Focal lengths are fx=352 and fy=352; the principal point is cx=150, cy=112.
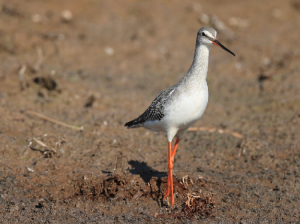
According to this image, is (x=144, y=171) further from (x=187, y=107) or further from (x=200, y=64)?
(x=200, y=64)

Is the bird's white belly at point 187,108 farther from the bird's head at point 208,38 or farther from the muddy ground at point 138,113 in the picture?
the muddy ground at point 138,113

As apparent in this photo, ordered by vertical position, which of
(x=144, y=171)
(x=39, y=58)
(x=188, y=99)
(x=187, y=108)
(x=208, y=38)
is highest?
(x=39, y=58)

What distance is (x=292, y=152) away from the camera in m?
7.41

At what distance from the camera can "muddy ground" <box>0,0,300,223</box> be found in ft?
18.5

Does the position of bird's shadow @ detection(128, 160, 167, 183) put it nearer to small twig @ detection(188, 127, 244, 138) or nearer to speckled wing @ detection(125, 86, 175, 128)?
speckled wing @ detection(125, 86, 175, 128)

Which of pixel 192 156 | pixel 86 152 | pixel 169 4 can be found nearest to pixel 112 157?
pixel 86 152

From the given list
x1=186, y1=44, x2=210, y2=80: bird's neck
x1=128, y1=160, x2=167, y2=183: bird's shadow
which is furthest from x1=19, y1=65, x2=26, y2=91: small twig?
x1=186, y1=44, x2=210, y2=80: bird's neck

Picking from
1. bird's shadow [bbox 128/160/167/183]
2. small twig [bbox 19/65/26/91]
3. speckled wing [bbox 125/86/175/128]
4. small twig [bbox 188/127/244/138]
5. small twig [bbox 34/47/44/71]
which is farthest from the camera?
small twig [bbox 34/47/44/71]

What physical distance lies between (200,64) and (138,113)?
415 centimetres

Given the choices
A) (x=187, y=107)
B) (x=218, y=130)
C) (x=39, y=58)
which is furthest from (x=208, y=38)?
(x=39, y=58)

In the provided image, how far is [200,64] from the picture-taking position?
214 inches

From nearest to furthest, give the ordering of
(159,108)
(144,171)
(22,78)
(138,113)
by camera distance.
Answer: (159,108), (144,171), (22,78), (138,113)

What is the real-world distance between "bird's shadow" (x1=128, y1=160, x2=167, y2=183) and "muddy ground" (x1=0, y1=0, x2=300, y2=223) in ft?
0.07

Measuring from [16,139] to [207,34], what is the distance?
4302 mm
